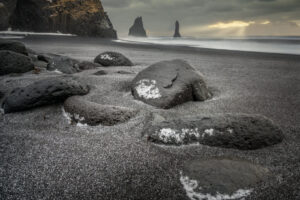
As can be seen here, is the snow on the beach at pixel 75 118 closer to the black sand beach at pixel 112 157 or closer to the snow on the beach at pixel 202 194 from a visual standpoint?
the black sand beach at pixel 112 157

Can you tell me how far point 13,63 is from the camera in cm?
368

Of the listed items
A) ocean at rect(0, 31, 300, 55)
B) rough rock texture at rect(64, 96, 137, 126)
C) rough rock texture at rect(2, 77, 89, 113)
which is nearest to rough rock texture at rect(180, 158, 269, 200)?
rough rock texture at rect(64, 96, 137, 126)

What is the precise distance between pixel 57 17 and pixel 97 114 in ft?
118

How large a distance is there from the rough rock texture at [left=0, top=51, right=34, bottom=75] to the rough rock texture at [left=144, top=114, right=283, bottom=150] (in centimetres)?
328

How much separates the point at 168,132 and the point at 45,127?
1.23 m

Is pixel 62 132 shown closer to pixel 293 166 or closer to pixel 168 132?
pixel 168 132

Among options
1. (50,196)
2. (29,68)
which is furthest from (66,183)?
(29,68)

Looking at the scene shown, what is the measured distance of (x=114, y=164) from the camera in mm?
1432

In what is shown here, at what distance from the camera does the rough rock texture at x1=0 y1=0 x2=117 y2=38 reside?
100.0 feet

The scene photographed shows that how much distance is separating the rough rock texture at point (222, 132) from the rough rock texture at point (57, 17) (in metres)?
32.6

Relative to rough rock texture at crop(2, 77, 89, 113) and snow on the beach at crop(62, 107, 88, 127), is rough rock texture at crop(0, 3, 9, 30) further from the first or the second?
snow on the beach at crop(62, 107, 88, 127)

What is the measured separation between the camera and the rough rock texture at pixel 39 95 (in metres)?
2.26

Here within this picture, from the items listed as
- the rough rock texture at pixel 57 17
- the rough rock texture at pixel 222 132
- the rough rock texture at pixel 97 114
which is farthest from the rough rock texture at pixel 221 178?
the rough rock texture at pixel 57 17

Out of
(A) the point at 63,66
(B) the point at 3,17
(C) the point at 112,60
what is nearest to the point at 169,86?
(A) the point at 63,66
